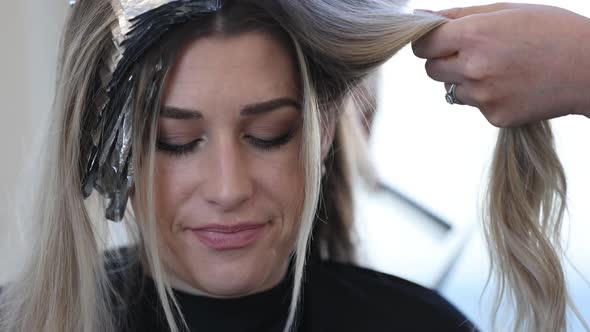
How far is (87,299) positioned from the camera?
4.16ft

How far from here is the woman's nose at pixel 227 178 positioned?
1.17m

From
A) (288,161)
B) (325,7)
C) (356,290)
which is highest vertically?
(325,7)

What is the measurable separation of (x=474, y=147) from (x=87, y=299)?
4.76ft

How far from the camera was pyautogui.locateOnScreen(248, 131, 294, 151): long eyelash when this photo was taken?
48.3 inches

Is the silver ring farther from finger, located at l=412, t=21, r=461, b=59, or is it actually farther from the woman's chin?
the woman's chin

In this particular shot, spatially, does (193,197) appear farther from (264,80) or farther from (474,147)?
(474,147)

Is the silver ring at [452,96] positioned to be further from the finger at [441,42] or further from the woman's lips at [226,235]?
the woman's lips at [226,235]

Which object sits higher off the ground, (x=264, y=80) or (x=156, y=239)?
(x=264, y=80)

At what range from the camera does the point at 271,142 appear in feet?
4.09

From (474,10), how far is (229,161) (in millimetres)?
417

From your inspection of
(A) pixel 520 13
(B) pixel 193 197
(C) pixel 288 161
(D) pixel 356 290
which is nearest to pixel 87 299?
(B) pixel 193 197

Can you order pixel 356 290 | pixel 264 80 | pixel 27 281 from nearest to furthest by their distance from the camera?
pixel 264 80, pixel 27 281, pixel 356 290

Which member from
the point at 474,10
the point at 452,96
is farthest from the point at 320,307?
the point at 474,10

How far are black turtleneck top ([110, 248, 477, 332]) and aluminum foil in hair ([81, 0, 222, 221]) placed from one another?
0.73ft
